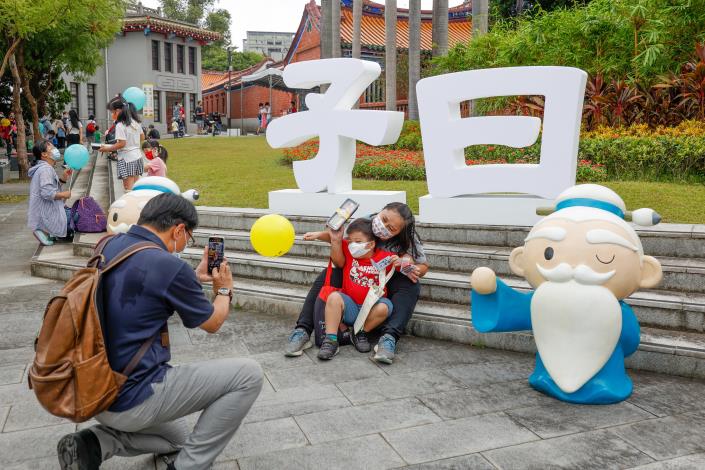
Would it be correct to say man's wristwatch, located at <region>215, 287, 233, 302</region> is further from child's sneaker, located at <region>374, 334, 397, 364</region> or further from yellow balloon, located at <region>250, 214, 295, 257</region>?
child's sneaker, located at <region>374, 334, 397, 364</region>

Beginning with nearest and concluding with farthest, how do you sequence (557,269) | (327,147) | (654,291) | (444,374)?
1. (557,269)
2. (444,374)
3. (654,291)
4. (327,147)

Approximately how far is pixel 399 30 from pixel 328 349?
25.2 m

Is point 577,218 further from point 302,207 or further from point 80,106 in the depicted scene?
point 80,106

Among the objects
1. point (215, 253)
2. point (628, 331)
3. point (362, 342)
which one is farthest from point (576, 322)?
point (215, 253)

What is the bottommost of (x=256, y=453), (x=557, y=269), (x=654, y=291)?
(x=256, y=453)

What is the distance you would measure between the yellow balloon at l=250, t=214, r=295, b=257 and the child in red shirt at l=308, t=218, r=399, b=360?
669 mm

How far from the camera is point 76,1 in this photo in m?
13.8

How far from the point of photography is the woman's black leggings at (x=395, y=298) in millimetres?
5340

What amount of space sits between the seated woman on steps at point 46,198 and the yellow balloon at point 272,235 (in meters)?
5.20

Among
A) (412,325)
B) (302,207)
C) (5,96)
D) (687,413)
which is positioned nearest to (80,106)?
(5,96)

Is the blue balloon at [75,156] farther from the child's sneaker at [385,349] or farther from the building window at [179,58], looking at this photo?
the building window at [179,58]

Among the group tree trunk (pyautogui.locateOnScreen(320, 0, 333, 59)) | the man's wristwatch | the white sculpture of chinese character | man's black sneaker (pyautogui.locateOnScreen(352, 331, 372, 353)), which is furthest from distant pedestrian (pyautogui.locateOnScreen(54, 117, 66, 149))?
the man's wristwatch

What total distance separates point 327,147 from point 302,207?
825 millimetres

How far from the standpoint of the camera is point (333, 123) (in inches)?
295
